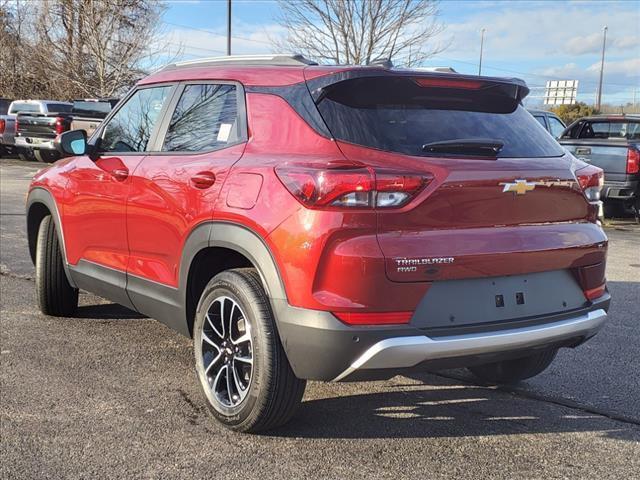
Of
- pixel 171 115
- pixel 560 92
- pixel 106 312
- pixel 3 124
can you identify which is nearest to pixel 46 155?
pixel 3 124

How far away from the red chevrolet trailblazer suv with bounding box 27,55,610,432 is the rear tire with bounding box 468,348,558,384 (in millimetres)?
666

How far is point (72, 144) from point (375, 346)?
9.11 feet

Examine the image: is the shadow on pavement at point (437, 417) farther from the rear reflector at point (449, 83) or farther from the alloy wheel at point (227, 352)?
the rear reflector at point (449, 83)

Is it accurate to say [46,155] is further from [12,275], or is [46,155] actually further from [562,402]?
[562,402]

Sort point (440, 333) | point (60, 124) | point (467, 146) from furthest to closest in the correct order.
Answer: point (60, 124) < point (467, 146) < point (440, 333)

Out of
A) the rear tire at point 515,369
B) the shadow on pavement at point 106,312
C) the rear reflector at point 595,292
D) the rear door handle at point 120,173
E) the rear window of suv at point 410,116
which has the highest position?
the rear window of suv at point 410,116

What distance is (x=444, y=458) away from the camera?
3.07 meters

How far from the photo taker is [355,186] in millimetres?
2738

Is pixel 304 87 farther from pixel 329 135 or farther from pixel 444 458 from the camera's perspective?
pixel 444 458

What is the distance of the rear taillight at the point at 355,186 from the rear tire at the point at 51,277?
2878 mm

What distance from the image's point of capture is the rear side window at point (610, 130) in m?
12.1

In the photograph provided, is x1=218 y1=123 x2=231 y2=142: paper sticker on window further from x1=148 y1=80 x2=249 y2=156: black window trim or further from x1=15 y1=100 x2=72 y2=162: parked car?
x1=15 y1=100 x2=72 y2=162: parked car

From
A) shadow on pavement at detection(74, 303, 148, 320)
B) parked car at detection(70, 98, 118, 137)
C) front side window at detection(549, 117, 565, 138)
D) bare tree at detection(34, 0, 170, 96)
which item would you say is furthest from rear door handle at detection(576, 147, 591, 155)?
bare tree at detection(34, 0, 170, 96)

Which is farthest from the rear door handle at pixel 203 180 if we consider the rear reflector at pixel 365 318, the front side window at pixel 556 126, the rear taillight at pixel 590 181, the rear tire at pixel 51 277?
the front side window at pixel 556 126
